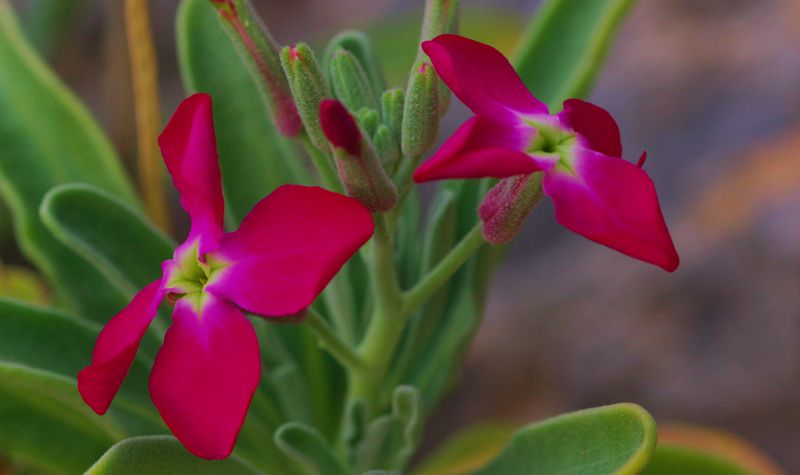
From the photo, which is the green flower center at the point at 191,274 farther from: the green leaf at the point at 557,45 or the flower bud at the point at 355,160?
the green leaf at the point at 557,45

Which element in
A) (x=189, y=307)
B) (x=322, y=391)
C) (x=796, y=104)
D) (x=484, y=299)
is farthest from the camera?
(x=796, y=104)

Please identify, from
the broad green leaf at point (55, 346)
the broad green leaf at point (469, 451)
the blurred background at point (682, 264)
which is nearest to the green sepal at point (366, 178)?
the broad green leaf at point (55, 346)

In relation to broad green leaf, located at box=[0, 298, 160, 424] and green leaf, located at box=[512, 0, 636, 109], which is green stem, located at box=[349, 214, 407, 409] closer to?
broad green leaf, located at box=[0, 298, 160, 424]

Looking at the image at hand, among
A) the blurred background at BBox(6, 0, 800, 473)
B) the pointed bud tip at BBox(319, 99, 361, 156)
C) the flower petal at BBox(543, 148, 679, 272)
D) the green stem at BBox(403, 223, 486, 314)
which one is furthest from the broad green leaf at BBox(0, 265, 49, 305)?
the flower petal at BBox(543, 148, 679, 272)

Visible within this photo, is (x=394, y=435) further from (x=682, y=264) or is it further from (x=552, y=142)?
(x=682, y=264)

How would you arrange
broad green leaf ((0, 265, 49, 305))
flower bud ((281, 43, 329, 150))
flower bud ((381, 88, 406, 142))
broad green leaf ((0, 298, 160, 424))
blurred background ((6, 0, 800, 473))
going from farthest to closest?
1. blurred background ((6, 0, 800, 473))
2. broad green leaf ((0, 265, 49, 305))
3. broad green leaf ((0, 298, 160, 424))
4. flower bud ((381, 88, 406, 142))
5. flower bud ((281, 43, 329, 150))

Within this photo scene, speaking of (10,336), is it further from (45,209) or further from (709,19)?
(709,19)

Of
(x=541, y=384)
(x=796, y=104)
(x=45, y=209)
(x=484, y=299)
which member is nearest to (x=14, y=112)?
(x=45, y=209)
